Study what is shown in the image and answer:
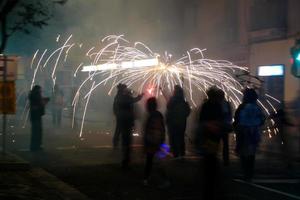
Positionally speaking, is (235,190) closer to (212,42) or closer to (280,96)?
(280,96)

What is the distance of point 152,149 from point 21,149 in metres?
7.10

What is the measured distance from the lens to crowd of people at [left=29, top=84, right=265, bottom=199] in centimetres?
803

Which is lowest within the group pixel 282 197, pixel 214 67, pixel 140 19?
pixel 282 197

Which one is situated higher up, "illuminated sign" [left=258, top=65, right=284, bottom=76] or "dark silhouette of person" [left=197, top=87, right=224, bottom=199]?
"illuminated sign" [left=258, top=65, right=284, bottom=76]

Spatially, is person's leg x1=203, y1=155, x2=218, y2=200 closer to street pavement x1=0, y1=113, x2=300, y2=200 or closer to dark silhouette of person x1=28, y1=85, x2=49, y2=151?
street pavement x1=0, y1=113, x2=300, y2=200

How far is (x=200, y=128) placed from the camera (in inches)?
320

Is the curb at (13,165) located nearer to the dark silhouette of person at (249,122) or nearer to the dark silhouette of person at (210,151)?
the dark silhouette of person at (249,122)

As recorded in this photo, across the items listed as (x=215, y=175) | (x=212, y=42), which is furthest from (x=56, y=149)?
(x=212, y=42)

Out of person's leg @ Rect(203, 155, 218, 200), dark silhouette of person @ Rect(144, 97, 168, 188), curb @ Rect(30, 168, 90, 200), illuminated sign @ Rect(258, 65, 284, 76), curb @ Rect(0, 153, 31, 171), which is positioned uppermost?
illuminated sign @ Rect(258, 65, 284, 76)

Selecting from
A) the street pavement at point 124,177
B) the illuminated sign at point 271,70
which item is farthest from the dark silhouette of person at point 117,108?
the illuminated sign at point 271,70

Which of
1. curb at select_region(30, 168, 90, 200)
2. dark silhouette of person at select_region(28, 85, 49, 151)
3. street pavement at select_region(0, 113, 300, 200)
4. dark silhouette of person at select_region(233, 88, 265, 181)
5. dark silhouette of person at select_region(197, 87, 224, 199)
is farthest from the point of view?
dark silhouette of person at select_region(28, 85, 49, 151)

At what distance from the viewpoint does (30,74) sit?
4538cm

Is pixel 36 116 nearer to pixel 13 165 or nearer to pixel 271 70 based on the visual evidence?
pixel 13 165

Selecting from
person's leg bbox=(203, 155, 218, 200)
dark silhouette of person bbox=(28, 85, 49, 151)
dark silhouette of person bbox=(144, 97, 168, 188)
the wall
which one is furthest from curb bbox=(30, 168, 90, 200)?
the wall
